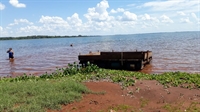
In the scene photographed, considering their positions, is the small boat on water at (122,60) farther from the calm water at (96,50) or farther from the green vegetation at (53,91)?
the green vegetation at (53,91)

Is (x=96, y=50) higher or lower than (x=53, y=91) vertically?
lower

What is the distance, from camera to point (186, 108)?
7.23 metres

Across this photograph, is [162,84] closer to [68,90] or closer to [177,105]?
[177,105]

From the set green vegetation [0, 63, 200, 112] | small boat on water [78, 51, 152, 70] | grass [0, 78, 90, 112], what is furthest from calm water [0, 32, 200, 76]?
grass [0, 78, 90, 112]

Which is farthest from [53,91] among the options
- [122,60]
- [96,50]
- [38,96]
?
[96,50]

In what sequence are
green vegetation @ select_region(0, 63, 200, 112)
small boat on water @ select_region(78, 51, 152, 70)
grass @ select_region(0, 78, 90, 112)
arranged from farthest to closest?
small boat on water @ select_region(78, 51, 152, 70) → green vegetation @ select_region(0, 63, 200, 112) → grass @ select_region(0, 78, 90, 112)

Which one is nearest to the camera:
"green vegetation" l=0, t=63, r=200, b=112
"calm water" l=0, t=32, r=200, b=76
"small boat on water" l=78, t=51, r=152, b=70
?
"green vegetation" l=0, t=63, r=200, b=112

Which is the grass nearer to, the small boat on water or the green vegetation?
the green vegetation

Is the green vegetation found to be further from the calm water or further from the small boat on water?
the calm water

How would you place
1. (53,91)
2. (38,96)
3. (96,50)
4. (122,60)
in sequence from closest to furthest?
(38,96) → (53,91) → (122,60) → (96,50)

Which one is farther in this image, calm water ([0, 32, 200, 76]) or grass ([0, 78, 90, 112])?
calm water ([0, 32, 200, 76])

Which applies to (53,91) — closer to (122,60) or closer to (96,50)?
(122,60)

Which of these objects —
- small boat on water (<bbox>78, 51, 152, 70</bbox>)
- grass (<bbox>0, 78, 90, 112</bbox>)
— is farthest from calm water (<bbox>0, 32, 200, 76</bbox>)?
grass (<bbox>0, 78, 90, 112</bbox>)

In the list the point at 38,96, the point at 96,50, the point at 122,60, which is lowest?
the point at 96,50
